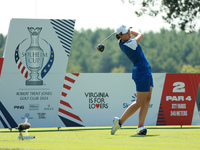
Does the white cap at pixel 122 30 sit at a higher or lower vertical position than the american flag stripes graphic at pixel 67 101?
higher

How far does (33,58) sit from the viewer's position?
1129 centimetres

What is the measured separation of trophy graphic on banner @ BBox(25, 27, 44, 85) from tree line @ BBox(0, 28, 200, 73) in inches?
2984

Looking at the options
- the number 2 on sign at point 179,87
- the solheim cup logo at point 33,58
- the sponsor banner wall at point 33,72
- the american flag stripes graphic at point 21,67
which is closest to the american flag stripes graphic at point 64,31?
the sponsor banner wall at point 33,72

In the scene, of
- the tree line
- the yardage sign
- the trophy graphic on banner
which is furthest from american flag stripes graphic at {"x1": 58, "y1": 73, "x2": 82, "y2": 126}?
the tree line

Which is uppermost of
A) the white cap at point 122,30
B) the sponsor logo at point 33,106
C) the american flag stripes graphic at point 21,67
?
the white cap at point 122,30

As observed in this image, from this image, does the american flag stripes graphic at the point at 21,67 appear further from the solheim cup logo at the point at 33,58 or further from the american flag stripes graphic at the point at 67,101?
the american flag stripes graphic at the point at 67,101

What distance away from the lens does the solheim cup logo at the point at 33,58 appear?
1124 cm

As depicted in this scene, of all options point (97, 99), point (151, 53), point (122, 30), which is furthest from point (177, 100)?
point (151, 53)

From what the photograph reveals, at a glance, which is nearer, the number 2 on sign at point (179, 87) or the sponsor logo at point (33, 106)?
the sponsor logo at point (33, 106)

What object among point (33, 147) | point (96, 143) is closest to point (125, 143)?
point (96, 143)

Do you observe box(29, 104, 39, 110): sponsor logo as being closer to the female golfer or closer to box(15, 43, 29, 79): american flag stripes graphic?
box(15, 43, 29, 79): american flag stripes graphic

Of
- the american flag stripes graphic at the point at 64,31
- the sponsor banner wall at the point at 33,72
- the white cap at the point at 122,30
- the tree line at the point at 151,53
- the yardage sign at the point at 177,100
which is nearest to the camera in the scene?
the white cap at the point at 122,30

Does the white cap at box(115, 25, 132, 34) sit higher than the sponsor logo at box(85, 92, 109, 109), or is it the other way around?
the white cap at box(115, 25, 132, 34)

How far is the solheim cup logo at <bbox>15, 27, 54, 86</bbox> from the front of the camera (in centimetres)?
1124
